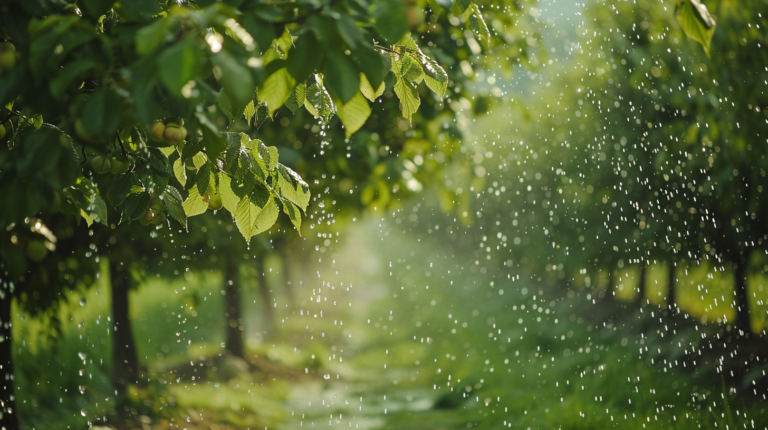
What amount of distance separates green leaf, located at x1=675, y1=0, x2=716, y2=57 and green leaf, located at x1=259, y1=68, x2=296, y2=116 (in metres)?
0.78

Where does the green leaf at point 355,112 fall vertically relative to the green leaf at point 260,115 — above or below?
above

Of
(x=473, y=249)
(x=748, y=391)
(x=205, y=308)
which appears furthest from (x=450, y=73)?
(x=473, y=249)

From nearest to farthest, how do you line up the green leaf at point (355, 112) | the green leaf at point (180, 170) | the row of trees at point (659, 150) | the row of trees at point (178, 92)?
the row of trees at point (178, 92) → the green leaf at point (355, 112) → the green leaf at point (180, 170) → the row of trees at point (659, 150)

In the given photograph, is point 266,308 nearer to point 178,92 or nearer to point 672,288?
point 672,288

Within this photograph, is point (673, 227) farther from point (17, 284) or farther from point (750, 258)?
point (17, 284)

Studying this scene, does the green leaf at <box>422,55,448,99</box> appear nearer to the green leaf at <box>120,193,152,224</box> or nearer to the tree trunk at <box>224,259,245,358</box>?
A: the green leaf at <box>120,193,152,224</box>

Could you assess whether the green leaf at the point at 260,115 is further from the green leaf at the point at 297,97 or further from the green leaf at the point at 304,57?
the green leaf at the point at 304,57

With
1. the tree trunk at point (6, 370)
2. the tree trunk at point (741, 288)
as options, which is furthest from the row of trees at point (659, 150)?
the tree trunk at point (6, 370)

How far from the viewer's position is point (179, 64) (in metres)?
0.76

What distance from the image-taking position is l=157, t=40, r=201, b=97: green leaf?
0.76 meters

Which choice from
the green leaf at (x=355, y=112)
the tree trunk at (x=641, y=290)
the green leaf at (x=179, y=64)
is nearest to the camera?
the green leaf at (x=179, y=64)

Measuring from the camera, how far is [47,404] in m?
3.90

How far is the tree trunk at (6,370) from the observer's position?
3.14 meters

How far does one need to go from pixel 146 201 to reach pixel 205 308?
22.1 feet
